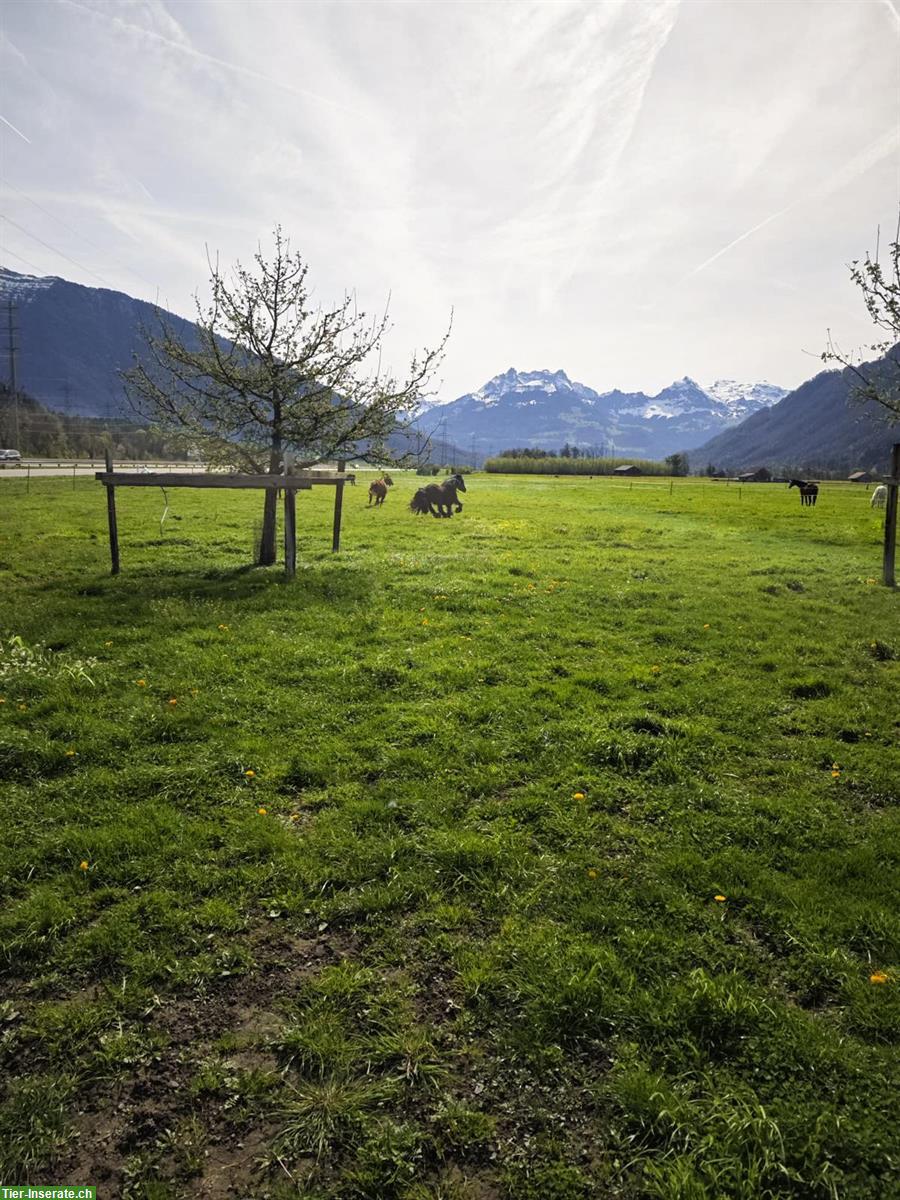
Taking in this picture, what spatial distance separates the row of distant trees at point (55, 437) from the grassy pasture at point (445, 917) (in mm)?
99417

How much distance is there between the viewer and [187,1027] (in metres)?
3.95

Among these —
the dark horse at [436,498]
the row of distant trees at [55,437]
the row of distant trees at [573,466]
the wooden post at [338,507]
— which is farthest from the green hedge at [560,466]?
the wooden post at [338,507]

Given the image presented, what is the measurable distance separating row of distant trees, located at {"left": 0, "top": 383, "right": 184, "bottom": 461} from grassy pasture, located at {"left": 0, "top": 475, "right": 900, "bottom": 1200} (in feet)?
326

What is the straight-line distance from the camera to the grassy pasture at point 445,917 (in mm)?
3277

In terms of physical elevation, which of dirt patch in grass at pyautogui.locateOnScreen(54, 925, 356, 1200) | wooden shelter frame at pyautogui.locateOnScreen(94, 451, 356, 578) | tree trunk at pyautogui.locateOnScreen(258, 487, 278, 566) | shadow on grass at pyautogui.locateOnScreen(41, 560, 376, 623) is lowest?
dirt patch in grass at pyautogui.locateOnScreen(54, 925, 356, 1200)

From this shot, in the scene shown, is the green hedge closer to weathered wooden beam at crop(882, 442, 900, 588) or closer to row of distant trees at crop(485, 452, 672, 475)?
row of distant trees at crop(485, 452, 672, 475)

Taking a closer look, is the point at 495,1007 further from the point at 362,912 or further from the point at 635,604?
the point at 635,604

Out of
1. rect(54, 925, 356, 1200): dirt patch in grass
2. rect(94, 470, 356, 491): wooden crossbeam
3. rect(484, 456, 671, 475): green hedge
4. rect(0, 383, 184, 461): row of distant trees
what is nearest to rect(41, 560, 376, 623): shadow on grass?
rect(94, 470, 356, 491): wooden crossbeam

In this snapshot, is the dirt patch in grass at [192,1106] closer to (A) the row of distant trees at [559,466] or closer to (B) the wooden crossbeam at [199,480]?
(B) the wooden crossbeam at [199,480]

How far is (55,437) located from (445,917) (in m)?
142

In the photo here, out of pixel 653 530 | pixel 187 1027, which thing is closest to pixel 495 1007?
pixel 187 1027

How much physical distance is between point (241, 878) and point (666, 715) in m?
5.92

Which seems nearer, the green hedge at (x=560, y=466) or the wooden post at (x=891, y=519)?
the wooden post at (x=891, y=519)

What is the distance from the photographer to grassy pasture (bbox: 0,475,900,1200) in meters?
3.28
